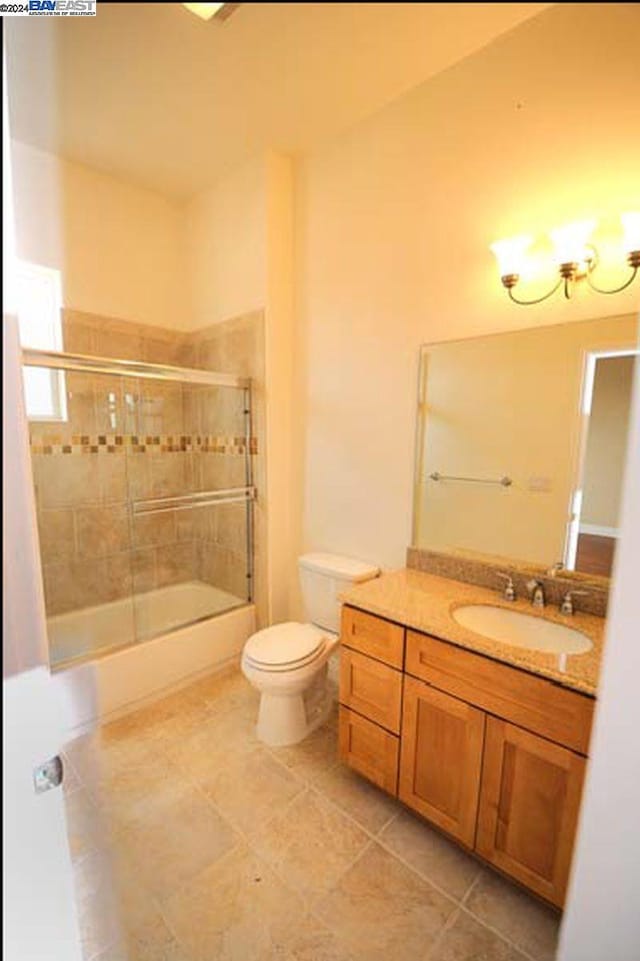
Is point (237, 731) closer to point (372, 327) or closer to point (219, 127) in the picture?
point (372, 327)

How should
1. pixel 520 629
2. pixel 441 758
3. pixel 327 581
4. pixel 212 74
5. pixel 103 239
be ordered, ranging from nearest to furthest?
pixel 212 74
pixel 441 758
pixel 520 629
pixel 327 581
pixel 103 239

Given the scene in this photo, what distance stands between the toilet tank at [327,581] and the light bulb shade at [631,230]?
1.55m

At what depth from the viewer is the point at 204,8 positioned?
450 millimetres

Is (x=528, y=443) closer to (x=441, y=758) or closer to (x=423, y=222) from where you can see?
(x=423, y=222)

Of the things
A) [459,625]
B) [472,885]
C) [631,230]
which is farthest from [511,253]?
[472,885]

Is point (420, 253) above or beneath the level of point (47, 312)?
above

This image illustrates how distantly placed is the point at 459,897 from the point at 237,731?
42.1 inches

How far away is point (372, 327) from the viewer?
6.57 feet

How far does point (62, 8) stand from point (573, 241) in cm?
144

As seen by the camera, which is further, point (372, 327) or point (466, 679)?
point (372, 327)

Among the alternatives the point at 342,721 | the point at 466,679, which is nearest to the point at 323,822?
the point at 342,721

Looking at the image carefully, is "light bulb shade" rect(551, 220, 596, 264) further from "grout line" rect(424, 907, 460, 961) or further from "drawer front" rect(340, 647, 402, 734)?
"grout line" rect(424, 907, 460, 961)

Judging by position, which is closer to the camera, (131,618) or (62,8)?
(62,8)

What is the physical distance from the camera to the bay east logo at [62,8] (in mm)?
452
